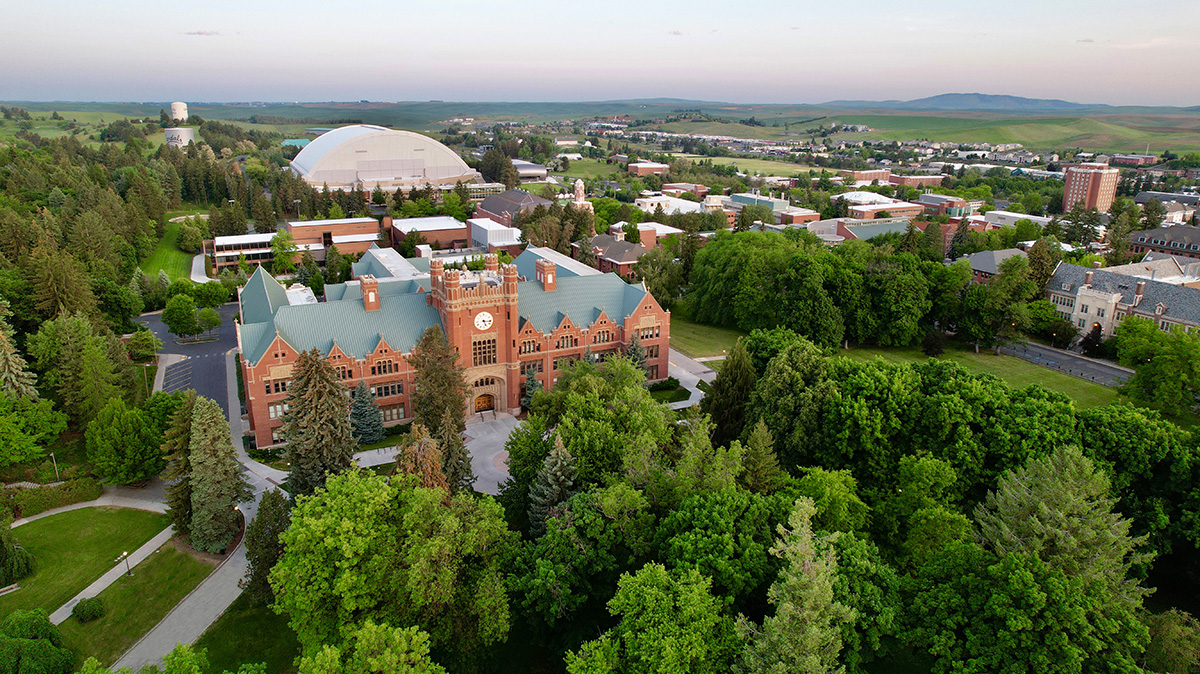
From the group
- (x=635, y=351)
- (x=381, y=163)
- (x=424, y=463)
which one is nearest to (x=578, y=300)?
(x=635, y=351)

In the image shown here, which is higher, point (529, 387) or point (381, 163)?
point (381, 163)

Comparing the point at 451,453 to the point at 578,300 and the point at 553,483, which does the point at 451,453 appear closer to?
the point at 553,483

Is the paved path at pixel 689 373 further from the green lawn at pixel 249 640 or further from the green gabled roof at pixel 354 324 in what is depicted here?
the green lawn at pixel 249 640

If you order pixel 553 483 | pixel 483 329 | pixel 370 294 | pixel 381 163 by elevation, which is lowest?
pixel 553 483

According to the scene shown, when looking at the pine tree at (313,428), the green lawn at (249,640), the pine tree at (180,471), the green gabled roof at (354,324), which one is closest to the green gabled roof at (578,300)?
the green gabled roof at (354,324)

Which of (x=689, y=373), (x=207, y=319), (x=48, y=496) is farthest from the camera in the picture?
(x=207, y=319)
